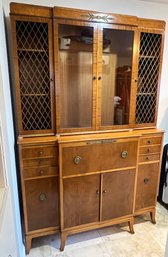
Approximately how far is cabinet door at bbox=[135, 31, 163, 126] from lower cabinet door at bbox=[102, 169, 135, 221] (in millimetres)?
534

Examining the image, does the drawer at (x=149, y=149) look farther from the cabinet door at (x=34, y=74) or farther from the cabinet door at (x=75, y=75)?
the cabinet door at (x=34, y=74)

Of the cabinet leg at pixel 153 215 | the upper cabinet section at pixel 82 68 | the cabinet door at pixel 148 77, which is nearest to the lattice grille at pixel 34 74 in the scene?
the upper cabinet section at pixel 82 68

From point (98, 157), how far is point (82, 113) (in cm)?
42

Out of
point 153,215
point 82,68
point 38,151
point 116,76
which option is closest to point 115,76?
point 116,76

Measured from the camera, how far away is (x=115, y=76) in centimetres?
184

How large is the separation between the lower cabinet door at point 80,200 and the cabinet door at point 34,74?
1.68 feet

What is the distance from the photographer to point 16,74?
1555 millimetres

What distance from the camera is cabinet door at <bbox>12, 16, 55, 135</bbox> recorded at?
1.53 metres

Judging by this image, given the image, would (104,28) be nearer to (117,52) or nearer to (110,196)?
(117,52)

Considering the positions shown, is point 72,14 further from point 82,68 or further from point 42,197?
point 42,197

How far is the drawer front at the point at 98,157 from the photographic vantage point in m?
1.63

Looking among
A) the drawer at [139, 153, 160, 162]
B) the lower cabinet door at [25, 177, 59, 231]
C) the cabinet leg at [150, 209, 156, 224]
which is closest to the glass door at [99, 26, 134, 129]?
the drawer at [139, 153, 160, 162]

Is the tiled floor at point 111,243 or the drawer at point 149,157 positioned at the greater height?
the drawer at point 149,157

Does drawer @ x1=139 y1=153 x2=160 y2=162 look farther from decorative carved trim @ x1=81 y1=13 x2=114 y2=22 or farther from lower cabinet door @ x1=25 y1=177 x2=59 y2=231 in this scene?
decorative carved trim @ x1=81 y1=13 x2=114 y2=22
